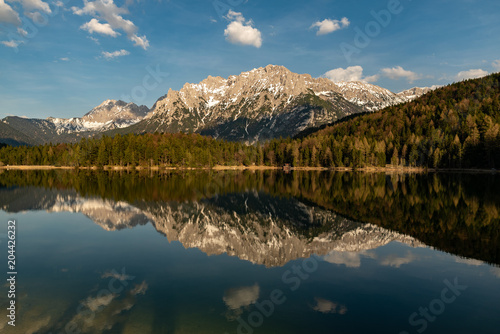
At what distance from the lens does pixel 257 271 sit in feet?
75.3

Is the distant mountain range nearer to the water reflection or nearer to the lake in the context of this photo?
the water reflection

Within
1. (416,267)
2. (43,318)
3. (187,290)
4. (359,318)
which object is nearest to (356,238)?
(416,267)

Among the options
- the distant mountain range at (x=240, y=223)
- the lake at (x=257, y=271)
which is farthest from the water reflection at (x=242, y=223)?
the lake at (x=257, y=271)

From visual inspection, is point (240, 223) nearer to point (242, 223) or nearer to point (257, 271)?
point (242, 223)

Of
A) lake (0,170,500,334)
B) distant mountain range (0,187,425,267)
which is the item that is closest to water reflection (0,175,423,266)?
distant mountain range (0,187,425,267)

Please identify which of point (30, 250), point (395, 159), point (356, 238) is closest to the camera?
point (30, 250)

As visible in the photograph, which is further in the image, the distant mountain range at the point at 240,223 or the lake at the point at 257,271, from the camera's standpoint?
the distant mountain range at the point at 240,223

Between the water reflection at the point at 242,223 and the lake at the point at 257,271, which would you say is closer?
the lake at the point at 257,271

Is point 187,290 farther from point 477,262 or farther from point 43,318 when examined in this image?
point 477,262

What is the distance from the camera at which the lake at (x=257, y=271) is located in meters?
15.2

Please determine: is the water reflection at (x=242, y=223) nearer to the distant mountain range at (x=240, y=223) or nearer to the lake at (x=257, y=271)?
the distant mountain range at (x=240, y=223)

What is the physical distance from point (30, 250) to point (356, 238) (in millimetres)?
31430

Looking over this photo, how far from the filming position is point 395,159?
198625 mm

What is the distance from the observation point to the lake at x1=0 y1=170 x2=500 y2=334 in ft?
49.9
